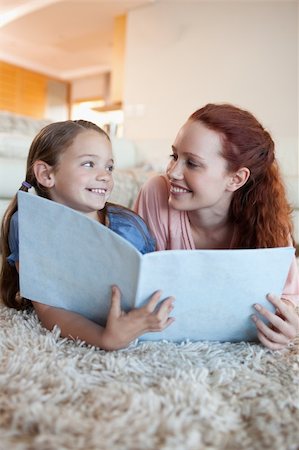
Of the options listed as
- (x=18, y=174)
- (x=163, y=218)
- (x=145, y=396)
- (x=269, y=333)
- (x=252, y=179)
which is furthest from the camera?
(x=18, y=174)

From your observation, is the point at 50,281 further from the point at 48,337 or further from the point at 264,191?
the point at 264,191

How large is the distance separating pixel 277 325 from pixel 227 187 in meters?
0.36

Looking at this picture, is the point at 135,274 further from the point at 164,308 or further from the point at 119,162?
the point at 119,162

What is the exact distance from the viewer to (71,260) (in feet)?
2.31

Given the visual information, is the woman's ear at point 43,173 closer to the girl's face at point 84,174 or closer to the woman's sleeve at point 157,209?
the girl's face at point 84,174

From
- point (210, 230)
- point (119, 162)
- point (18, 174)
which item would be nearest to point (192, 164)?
point (210, 230)

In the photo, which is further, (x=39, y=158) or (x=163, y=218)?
(x=163, y=218)

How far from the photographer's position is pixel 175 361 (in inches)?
25.7

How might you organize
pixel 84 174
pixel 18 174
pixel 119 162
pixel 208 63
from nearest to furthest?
pixel 84 174 < pixel 18 174 < pixel 119 162 < pixel 208 63

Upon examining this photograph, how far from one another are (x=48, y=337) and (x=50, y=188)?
367 millimetres

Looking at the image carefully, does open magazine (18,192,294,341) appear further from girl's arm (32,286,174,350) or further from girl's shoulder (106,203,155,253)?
girl's shoulder (106,203,155,253)

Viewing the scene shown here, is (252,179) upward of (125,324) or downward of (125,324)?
upward

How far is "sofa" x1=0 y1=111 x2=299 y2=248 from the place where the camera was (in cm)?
183

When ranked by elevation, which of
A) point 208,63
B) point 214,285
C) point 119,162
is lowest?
point 214,285
